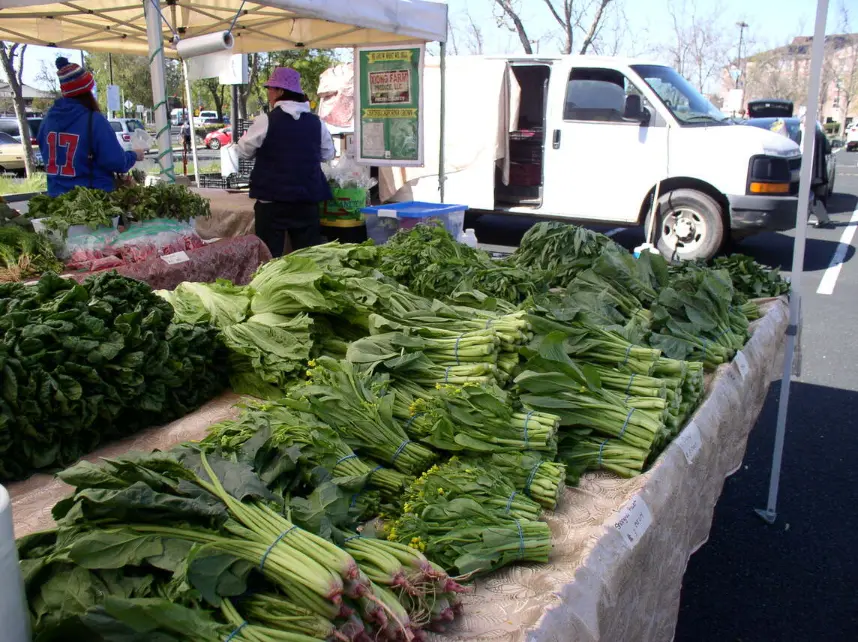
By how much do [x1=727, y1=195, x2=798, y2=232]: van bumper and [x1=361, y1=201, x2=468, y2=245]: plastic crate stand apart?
13.3ft

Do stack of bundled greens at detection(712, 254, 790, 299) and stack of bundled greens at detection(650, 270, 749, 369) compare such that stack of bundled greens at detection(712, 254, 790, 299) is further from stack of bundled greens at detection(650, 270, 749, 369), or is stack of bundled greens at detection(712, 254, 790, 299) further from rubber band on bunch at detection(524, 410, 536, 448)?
rubber band on bunch at detection(524, 410, 536, 448)

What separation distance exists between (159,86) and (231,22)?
1.85 meters

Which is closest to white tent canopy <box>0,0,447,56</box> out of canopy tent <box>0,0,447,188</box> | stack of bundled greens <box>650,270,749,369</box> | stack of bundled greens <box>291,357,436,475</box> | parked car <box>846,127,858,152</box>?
canopy tent <box>0,0,447,188</box>

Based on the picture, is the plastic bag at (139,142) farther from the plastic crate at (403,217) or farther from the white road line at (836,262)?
the white road line at (836,262)

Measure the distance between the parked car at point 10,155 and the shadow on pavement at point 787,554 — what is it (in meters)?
23.0

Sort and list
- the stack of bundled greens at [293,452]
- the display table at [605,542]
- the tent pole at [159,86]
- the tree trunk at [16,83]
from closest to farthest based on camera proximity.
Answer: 1. the display table at [605,542]
2. the stack of bundled greens at [293,452]
3. the tent pole at [159,86]
4. the tree trunk at [16,83]

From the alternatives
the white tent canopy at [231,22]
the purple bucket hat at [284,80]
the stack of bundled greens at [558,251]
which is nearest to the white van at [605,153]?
the white tent canopy at [231,22]

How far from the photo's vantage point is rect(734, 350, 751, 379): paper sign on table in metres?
3.04

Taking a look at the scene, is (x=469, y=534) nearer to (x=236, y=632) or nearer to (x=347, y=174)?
(x=236, y=632)

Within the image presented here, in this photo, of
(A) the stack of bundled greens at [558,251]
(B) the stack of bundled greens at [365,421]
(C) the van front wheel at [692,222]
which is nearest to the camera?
(B) the stack of bundled greens at [365,421]

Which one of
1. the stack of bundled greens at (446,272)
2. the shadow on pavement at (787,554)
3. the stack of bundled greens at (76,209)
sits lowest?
the shadow on pavement at (787,554)

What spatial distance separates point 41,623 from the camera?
1175mm

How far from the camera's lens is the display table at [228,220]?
20.5ft

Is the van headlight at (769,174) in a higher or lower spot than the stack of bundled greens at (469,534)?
higher
